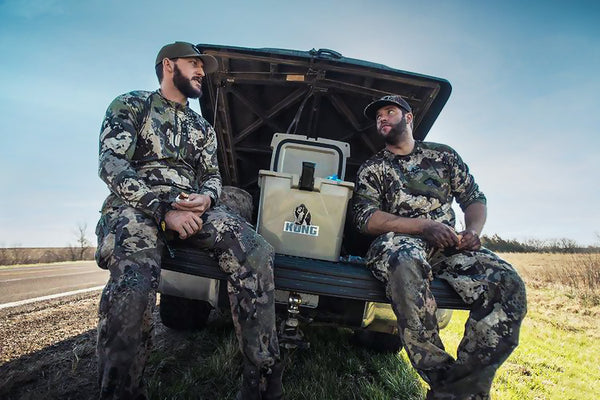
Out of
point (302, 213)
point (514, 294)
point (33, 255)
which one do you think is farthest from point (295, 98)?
point (33, 255)

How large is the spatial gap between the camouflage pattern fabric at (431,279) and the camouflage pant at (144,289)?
2.33 feet

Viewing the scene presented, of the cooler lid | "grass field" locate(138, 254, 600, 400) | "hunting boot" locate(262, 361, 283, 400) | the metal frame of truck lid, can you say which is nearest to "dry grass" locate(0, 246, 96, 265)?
the metal frame of truck lid

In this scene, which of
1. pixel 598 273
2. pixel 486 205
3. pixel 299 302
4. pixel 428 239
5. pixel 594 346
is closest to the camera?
pixel 299 302

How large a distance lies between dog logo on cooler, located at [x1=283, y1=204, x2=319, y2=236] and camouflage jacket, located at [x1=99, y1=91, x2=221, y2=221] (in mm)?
503

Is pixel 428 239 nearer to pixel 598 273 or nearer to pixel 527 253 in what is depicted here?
pixel 598 273

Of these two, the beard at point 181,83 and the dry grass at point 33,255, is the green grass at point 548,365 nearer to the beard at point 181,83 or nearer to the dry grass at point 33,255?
the beard at point 181,83

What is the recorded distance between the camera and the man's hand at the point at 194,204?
1973mm

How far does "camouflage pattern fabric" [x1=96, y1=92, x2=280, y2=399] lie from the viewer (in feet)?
5.24

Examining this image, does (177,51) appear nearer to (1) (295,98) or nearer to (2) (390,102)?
(1) (295,98)

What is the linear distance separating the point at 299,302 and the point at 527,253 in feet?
90.2

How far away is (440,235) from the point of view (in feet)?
7.38

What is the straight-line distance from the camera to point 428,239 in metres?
2.29

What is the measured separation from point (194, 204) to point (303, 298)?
846 mm

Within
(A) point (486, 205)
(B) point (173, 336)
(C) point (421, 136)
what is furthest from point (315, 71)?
(B) point (173, 336)
